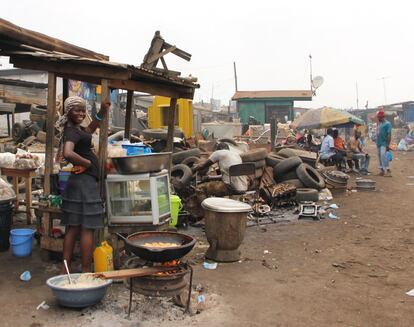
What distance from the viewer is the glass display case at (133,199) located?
5.36 meters

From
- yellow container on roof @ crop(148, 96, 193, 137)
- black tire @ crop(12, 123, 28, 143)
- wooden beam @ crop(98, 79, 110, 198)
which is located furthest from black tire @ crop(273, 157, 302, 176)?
black tire @ crop(12, 123, 28, 143)

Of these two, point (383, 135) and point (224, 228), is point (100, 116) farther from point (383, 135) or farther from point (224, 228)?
point (383, 135)

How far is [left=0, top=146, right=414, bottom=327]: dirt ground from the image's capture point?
4152mm

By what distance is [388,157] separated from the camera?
15469mm

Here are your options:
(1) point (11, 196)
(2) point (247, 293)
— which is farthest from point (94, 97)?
(2) point (247, 293)

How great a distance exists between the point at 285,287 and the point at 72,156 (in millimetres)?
2883

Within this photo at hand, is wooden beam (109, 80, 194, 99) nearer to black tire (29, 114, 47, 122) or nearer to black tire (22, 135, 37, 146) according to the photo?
black tire (22, 135, 37, 146)

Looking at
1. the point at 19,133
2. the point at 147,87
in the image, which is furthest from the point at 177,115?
the point at 147,87

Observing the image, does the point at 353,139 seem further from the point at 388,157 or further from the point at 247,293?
the point at 247,293

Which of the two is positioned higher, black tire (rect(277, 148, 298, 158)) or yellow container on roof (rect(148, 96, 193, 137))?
yellow container on roof (rect(148, 96, 193, 137))

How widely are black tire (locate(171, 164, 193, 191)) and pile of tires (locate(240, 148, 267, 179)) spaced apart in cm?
185

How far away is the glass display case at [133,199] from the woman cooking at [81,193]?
0.43m

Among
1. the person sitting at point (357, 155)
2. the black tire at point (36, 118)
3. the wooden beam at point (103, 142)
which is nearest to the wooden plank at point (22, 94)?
the black tire at point (36, 118)

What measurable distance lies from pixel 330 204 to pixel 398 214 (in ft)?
5.24
